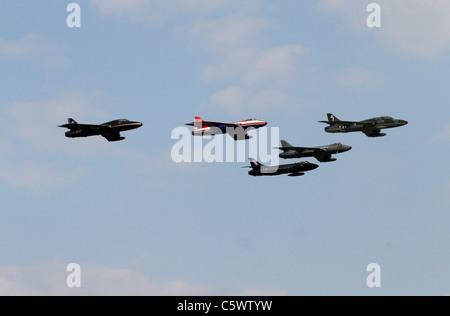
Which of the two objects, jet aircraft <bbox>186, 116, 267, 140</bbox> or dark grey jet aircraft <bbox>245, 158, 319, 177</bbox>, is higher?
jet aircraft <bbox>186, 116, 267, 140</bbox>

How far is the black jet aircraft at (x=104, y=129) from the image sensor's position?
6378 inches

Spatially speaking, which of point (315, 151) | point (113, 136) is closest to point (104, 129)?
point (113, 136)

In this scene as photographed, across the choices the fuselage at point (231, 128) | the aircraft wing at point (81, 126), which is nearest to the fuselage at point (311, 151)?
the fuselage at point (231, 128)

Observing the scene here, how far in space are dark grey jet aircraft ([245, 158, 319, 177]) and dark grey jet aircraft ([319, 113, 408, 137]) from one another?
13358mm

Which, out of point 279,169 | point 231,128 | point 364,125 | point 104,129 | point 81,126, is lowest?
point 279,169

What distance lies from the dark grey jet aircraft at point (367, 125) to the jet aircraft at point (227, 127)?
685 inches

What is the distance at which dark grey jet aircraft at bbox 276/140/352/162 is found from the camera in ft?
555

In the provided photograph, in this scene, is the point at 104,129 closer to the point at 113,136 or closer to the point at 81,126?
the point at 113,136

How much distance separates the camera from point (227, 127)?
6575 inches

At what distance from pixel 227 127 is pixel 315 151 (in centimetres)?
1873

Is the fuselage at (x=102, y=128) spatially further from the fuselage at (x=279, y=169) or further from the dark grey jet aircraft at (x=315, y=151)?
the dark grey jet aircraft at (x=315, y=151)

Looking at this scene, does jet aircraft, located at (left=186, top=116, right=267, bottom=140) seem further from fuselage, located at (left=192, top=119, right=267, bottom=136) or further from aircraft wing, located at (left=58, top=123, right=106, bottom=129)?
aircraft wing, located at (left=58, top=123, right=106, bottom=129)

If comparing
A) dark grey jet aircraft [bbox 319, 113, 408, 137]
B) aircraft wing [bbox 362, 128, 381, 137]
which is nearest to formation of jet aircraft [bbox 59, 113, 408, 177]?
dark grey jet aircraft [bbox 319, 113, 408, 137]
